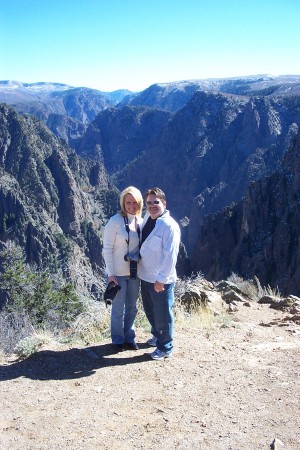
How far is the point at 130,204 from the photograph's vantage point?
5539mm

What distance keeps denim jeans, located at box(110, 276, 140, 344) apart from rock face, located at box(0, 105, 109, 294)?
178 ft

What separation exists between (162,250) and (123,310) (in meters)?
1.01

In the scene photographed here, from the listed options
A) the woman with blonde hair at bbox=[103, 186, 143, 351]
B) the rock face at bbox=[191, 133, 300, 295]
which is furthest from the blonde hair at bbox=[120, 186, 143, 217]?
the rock face at bbox=[191, 133, 300, 295]

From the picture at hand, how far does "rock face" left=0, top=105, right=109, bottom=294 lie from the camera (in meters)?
63.5

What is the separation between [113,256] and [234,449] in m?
2.57

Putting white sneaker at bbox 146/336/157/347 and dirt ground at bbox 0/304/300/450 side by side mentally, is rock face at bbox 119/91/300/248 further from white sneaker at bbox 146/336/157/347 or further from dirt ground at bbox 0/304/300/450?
dirt ground at bbox 0/304/300/450

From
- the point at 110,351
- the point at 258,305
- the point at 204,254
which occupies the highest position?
the point at 110,351

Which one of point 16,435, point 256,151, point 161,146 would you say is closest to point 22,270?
point 16,435

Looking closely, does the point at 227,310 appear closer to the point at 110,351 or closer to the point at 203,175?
the point at 110,351

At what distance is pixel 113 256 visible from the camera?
5.67 m

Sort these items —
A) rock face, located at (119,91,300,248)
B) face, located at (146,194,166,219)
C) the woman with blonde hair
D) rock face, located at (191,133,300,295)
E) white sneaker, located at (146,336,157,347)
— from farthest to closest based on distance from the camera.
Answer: rock face, located at (119,91,300,248) → rock face, located at (191,133,300,295) → white sneaker, located at (146,336,157,347) → the woman with blonde hair → face, located at (146,194,166,219)

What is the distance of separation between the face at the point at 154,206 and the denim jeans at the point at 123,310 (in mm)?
865

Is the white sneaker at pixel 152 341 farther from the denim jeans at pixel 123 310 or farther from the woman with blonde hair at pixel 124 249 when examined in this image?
the woman with blonde hair at pixel 124 249

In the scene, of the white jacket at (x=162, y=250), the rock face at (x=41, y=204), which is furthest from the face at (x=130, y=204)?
the rock face at (x=41, y=204)
